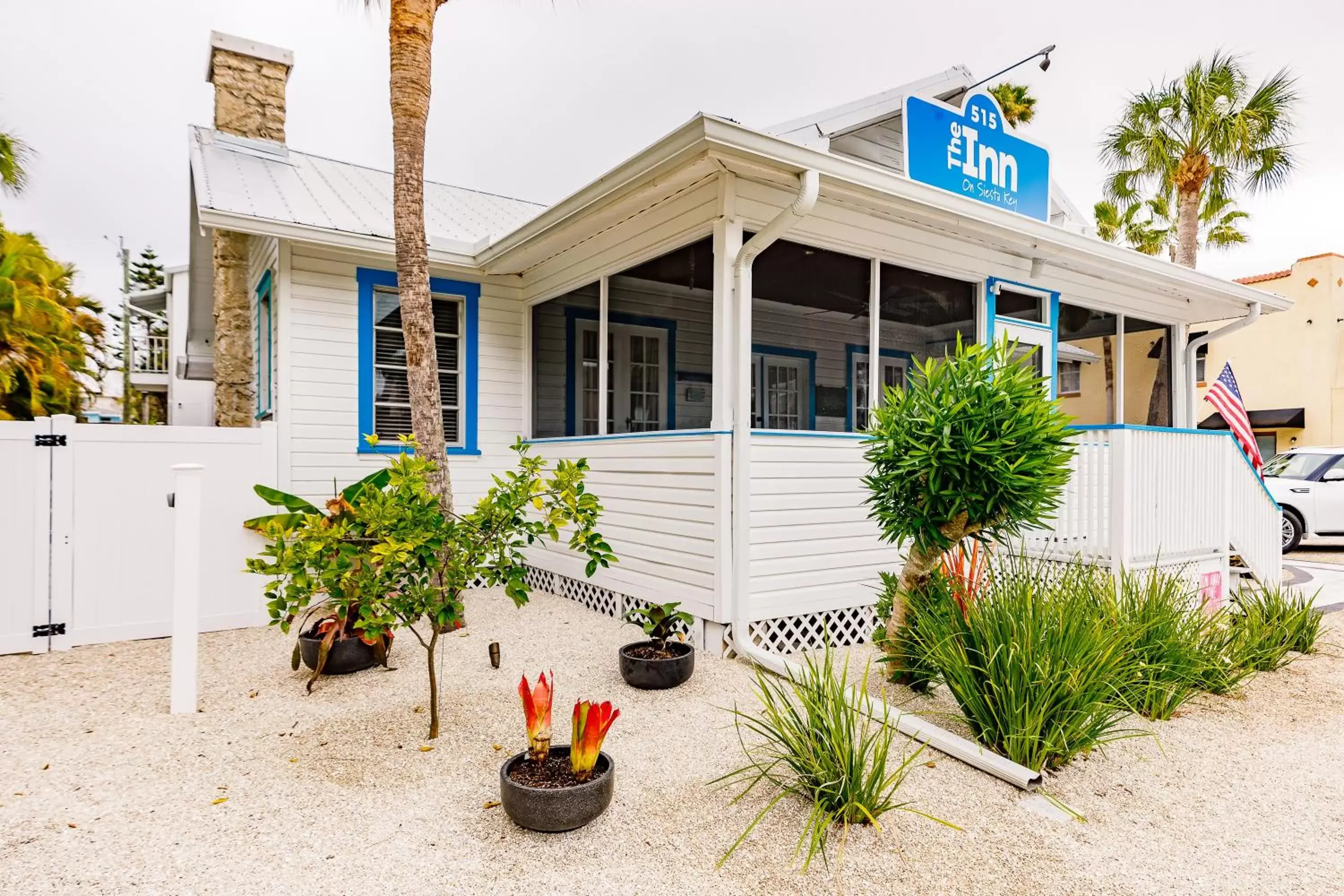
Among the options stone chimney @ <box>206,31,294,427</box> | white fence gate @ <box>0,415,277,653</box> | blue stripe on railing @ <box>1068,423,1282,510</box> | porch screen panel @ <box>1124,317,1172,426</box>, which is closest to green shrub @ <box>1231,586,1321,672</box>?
blue stripe on railing @ <box>1068,423,1282,510</box>

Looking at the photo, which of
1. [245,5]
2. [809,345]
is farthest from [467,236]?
[245,5]

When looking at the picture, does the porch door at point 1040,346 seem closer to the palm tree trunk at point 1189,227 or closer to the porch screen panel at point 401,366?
the porch screen panel at point 401,366

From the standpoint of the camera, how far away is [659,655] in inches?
155

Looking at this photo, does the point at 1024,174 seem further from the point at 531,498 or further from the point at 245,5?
the point at 245,5

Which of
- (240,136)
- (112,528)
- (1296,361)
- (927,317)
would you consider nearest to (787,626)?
(927,317)

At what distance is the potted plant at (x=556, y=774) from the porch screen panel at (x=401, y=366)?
417 centimetres

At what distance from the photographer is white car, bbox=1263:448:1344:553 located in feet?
32.8

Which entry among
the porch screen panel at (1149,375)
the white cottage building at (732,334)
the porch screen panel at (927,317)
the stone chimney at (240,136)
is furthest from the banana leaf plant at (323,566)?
the porch screen panel at (1149,375)

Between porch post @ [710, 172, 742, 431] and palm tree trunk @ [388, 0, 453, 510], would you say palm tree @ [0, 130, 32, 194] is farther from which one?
porch post @ [710, 172, 742, 431]

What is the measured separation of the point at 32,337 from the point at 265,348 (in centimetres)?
237

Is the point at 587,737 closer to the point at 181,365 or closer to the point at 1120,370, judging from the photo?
the point at 1120,370

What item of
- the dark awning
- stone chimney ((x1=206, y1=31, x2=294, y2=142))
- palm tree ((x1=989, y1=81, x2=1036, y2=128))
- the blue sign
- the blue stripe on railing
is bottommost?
the blue stripe on railing

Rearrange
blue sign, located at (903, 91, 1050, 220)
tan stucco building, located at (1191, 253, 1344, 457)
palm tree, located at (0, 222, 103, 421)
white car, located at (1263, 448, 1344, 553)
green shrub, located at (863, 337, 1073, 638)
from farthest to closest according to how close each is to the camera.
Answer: tan stucco building, located at (1191, 253, 1344, 457) → white car, located at (1263, 448, 1344, 553) → palm tree, located at (0, 222, 103, 421) → blue sign, located at (903, 91, 1050, 220) → green shrub, located at (863, 337, 1073, 638)

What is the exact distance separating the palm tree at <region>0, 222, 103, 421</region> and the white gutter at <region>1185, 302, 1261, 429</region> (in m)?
11.3
